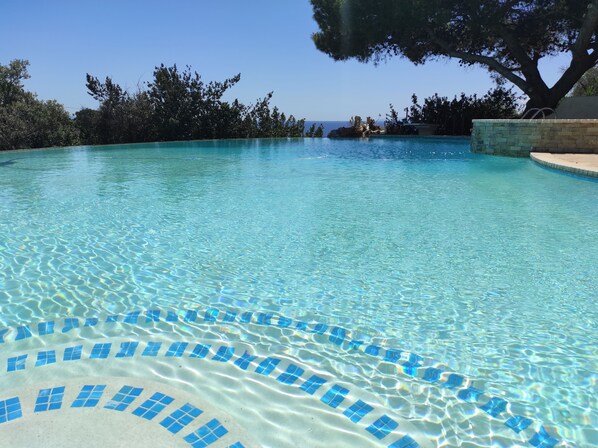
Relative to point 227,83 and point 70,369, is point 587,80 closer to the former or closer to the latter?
point 227,83

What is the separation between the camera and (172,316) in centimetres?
303

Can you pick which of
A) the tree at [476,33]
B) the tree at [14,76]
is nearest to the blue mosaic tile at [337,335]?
the tree at [476,33]

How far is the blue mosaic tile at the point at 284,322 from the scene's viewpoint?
115 inches

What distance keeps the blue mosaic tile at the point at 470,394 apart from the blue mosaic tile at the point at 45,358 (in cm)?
219

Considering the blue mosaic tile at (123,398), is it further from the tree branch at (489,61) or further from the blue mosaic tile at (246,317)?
the tree branch at (489,61)

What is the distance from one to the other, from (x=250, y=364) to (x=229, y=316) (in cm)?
65

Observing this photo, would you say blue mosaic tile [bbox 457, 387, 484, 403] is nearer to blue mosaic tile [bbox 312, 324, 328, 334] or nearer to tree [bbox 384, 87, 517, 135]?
blue mosaic tile [bbox 312, 324, 328, 334]

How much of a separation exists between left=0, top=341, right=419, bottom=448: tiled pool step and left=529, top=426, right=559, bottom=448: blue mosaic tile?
1.68 feet

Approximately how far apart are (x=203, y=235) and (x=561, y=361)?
3633mm

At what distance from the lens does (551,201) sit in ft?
22.0

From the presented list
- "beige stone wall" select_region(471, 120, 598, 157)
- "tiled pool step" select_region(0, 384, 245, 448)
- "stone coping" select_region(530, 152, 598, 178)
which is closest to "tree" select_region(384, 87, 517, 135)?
"beige stone wall" select_region(471, 120, 598, 157)

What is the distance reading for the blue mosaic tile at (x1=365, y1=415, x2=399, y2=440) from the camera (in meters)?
1.92

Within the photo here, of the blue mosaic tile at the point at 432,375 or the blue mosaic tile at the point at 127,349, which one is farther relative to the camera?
the blue mosaic tile at the point at 127,349

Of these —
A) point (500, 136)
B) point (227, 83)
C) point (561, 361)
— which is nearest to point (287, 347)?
point (561, 361)
